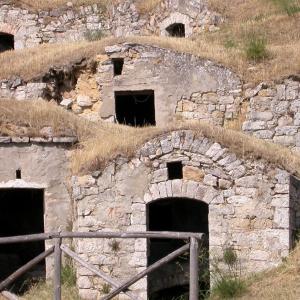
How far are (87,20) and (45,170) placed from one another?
34.7ft

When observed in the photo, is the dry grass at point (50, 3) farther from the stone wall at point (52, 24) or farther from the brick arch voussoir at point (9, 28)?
the brick arch voussoir at point (9, 28)

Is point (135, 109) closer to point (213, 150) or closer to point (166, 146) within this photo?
point (166, 146)

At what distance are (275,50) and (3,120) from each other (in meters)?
6.77

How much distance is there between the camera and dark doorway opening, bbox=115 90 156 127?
18297 mm

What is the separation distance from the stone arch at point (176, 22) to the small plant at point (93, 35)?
173cm

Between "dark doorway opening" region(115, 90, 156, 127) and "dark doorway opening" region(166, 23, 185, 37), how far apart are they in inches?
161

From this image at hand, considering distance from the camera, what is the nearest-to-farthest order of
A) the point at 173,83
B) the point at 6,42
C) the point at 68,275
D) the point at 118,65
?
the point at 68,275 → the point at 173,83 → the point at 118,65 → the point at 6,42

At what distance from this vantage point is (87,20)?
2294 centimetres

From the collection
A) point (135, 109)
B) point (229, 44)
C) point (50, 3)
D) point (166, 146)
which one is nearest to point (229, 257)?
point (166, 146)

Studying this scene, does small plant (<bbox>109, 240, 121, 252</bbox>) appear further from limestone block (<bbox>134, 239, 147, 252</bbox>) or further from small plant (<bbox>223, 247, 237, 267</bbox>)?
small plant (<bbox>223, 247, 237, 267</bbox>)

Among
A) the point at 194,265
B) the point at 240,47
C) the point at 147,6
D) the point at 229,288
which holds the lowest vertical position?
the point at 229,288

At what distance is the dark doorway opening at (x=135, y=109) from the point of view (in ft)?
60.0

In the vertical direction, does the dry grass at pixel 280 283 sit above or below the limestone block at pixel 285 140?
below

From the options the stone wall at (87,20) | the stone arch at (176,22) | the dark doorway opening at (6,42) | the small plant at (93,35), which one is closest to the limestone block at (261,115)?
the stone arch at (176,22)
